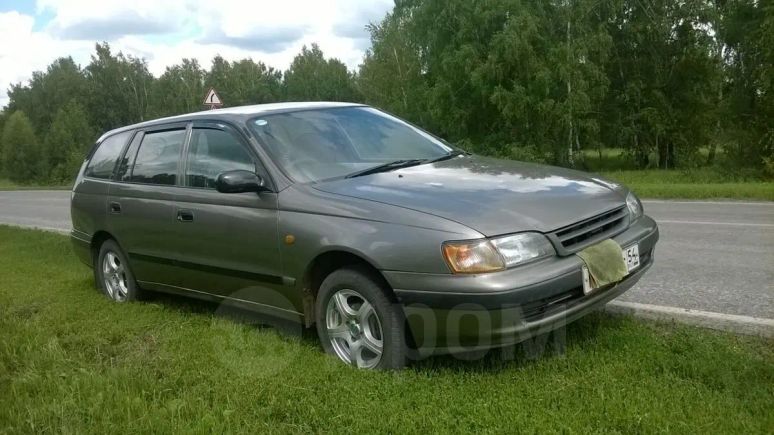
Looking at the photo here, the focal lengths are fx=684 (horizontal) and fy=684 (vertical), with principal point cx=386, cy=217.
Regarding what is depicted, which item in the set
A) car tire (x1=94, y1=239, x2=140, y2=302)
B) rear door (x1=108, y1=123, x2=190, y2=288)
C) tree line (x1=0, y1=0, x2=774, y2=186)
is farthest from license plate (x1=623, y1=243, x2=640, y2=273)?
tree line (x1=0, y1=0, x2=774, y2=186)

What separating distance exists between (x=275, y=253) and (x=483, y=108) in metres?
26.8

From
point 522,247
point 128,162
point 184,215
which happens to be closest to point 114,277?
point 128,162

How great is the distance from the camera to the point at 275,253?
4.25m

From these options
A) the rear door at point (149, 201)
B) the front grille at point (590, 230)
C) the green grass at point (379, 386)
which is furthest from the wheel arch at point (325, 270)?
the rear door at point (149, 201)

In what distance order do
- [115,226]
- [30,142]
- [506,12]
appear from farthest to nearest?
[30,142]
[506,12]
[115,226]

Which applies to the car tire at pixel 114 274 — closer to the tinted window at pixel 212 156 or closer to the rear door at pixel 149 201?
the rear door at pixel 149 201

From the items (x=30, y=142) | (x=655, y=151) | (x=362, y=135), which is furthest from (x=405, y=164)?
(x=30, y=142)

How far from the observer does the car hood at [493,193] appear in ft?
11.7

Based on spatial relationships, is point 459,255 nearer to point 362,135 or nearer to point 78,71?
point 362,135

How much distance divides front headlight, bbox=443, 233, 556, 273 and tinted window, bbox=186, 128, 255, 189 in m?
1.71

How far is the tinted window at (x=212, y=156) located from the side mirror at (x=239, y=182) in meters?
0.20

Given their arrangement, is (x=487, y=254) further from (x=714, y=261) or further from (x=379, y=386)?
(x=714, y=261)

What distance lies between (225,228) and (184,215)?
1.80 ft

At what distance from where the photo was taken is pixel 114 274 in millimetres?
6199
